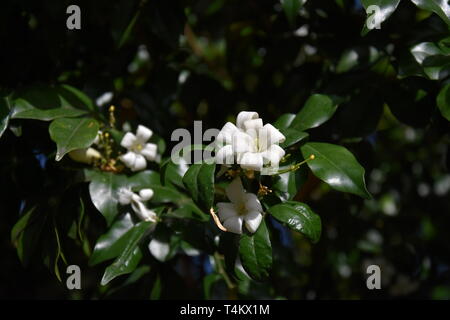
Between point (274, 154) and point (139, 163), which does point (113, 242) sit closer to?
point (139, 163)

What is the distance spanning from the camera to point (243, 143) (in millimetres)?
936

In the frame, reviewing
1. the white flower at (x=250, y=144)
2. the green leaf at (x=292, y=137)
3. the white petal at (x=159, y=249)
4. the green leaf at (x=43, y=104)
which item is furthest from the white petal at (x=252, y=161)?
the green leaf at (x=43, y=104)

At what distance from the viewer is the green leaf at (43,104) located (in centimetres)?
113

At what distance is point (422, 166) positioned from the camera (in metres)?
2.19

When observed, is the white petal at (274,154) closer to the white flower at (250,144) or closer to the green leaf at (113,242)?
the white flower at (250,144)

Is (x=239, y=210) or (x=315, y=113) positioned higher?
(x=315, y=113)

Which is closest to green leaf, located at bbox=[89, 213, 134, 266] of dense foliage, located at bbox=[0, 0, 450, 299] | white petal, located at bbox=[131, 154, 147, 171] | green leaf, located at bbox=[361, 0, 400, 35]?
dense foliage, located at bbox=[0, 0, 450, 299]

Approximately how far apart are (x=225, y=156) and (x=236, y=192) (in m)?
0.08

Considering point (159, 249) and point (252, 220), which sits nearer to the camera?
point (252, 220)

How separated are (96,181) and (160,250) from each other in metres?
0.19

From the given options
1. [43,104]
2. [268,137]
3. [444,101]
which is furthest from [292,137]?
[43,104]

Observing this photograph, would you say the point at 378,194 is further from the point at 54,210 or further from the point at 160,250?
the point at 54,210
